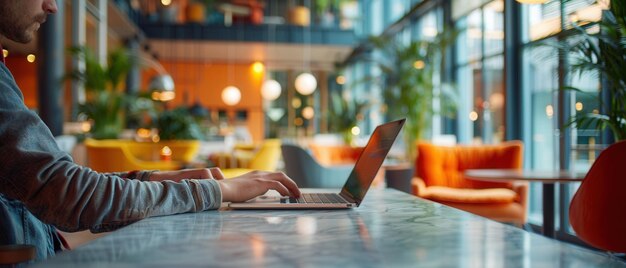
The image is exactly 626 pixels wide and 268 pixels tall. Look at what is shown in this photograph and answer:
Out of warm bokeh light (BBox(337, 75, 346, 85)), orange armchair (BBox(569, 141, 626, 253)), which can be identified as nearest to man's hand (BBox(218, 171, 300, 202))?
orange armchair (BBox(569, 141, 626, 253))

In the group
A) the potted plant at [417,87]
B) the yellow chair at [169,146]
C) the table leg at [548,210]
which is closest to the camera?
the table leg at [548,210]

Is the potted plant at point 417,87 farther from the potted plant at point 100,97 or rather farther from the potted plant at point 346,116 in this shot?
the potted plant at point 100,97

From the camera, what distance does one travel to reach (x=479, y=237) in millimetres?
885

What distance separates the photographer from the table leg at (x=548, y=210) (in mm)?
3393

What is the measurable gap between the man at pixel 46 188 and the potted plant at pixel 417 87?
637 cm

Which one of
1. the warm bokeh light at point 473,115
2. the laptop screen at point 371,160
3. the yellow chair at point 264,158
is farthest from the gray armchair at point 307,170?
the laptop screen at point 371,160

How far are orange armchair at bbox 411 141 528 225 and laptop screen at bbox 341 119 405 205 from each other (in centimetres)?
293

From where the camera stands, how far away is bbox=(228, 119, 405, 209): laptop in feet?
4.19

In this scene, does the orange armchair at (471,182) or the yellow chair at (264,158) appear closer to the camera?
the orange armchair at (471,182)

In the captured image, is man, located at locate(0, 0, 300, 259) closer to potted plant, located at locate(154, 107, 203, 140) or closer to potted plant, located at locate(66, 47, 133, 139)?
potted plant, located at locate(154, 107, 203, 140)

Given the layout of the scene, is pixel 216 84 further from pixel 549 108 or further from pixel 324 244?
pixel 324 244

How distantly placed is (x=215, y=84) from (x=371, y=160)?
16.3 meters

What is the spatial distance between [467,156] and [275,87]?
718cm

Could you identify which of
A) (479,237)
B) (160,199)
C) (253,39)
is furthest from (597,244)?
(253,39)
